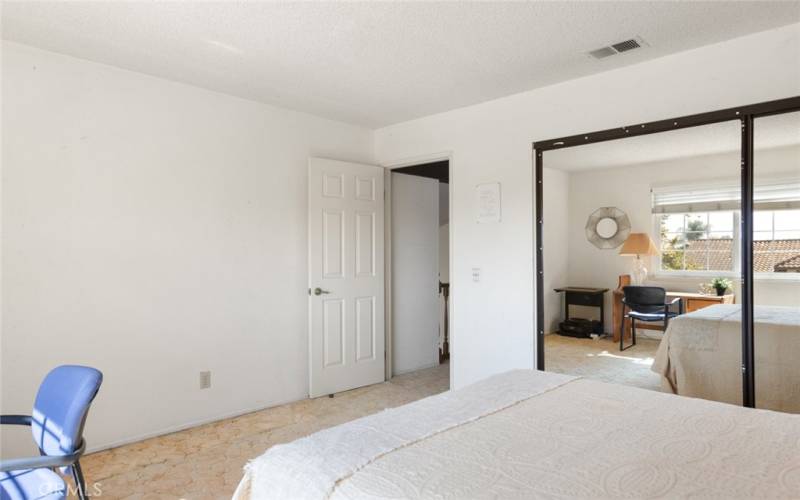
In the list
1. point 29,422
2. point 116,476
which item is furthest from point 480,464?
point 116,476

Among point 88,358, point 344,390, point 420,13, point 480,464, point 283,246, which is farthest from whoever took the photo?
point 344,390

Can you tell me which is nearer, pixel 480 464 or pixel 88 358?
pixel 480 464

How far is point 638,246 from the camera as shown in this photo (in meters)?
3.11

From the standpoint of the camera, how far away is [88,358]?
9.86 feet

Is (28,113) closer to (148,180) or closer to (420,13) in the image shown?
(148,180)

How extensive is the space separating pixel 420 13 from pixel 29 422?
243 centimetres

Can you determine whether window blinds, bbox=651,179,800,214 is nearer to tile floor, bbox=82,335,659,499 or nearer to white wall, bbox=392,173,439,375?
tile floor, bbox=82,335,659,499

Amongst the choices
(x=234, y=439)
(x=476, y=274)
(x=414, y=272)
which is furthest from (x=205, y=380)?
(x=414, y=272)

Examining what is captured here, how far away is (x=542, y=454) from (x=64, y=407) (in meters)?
1.68

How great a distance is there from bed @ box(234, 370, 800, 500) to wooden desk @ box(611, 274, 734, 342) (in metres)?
1.21

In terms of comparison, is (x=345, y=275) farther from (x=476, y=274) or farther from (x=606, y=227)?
(x=606, y=227)

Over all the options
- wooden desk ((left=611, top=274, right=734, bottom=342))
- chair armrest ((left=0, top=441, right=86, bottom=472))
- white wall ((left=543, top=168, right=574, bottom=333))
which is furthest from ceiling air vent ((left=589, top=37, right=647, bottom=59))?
chair armrest ((left=0, top=441, right=86, bottom=472))

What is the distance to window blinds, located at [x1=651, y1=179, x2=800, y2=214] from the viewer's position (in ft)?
8.48

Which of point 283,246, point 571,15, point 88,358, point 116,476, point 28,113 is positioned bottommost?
point 116,476
